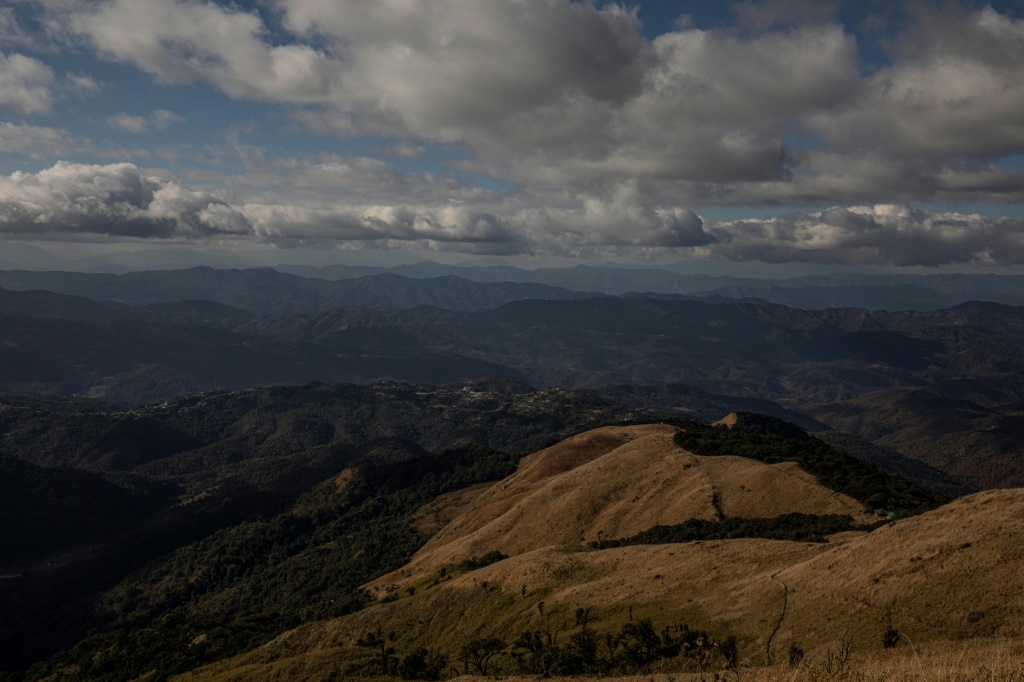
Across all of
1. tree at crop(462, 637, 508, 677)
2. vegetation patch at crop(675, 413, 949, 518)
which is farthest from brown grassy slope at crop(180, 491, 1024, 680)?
vegetation patch at crop(675, 413, 949, 518)

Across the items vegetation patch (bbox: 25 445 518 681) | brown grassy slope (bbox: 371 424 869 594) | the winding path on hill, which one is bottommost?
vegetation patch (bbox: 25 445 518 681)

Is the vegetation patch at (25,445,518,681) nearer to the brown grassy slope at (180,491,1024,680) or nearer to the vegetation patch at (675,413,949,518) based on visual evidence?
the brown grassy slope at (180,491,1024,680)

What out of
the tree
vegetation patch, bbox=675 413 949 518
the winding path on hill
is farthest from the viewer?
vegetation patch, bbox=675 413 949 518

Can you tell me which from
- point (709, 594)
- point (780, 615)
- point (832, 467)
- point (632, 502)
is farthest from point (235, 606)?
point (780, 615)

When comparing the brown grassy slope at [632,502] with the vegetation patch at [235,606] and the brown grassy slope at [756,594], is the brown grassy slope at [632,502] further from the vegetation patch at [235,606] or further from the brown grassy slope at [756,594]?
the brown grassy slope at [756,594]

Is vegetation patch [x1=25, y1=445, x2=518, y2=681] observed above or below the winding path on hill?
below

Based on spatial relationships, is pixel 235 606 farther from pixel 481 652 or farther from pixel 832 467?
pixel 832 467
